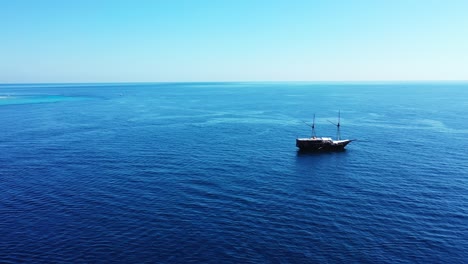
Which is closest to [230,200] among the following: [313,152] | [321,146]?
[313,152]

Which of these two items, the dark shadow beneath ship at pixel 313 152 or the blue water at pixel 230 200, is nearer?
the blue water at pixel 230 200

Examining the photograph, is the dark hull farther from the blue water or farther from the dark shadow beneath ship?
the blue water

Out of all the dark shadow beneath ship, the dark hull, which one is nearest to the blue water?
the dark shadow beneath ship

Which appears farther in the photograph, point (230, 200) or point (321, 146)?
point (321, 146)

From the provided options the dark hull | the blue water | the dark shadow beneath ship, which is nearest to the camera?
the blue water

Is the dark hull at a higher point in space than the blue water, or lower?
higher

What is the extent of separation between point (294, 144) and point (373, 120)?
77969 mm

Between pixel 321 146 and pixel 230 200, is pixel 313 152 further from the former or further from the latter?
pixel 230 200

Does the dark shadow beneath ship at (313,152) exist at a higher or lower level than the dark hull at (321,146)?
lower

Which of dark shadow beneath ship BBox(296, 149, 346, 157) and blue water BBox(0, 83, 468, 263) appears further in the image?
dark shadow beneath ship BBox(296, 149, 346, 157)

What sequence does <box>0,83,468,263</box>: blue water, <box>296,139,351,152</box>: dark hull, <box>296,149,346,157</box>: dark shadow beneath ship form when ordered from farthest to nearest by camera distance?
<box>296,139,351,152</box>: dark hull < <box>296,149,346,157</box>: dark shadow beneath ship < <box>0,83,468,263</box>: blue water

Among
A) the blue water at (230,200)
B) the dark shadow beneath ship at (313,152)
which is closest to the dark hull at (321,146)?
the dark shadow beneath ship at (313,152)

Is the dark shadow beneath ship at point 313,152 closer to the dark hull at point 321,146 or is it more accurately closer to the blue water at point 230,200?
the dark hull at point 321,146

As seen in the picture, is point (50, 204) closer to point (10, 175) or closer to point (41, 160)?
point (10, 175)
